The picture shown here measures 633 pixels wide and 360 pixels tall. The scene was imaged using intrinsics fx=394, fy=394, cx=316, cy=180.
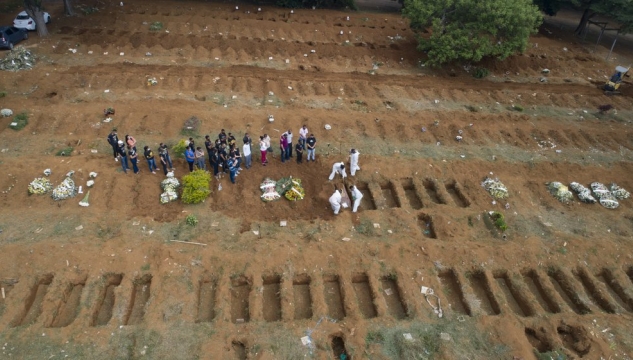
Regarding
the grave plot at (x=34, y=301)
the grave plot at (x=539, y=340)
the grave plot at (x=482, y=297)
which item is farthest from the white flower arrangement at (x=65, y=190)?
the grave plot at (x=539, y=340)

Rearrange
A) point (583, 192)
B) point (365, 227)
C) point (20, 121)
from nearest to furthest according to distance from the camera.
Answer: point (365, 227) < point (583, 192) < point (20, 121)

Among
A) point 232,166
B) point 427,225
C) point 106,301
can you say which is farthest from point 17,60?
point 427,225

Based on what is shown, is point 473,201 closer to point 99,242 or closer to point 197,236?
point 197,236

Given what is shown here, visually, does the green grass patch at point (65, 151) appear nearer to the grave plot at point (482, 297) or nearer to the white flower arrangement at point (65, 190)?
the white flower arrangement at point (65, 190)

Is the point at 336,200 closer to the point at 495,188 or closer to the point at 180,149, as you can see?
the point at 495,188

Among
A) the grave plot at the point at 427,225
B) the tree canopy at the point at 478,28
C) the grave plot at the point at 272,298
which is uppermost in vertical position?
the tree canopy at the point at 478,28
